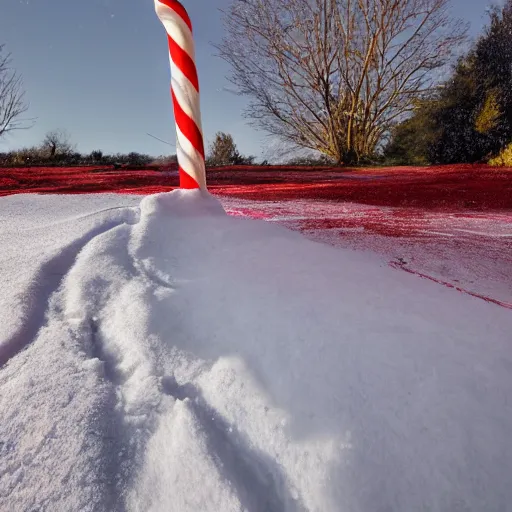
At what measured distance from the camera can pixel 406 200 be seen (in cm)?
178

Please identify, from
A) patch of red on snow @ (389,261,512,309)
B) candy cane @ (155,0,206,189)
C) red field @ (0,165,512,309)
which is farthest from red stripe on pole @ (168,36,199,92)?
patch of red on snow @ (389,261,512,309)

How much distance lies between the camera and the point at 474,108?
682cm

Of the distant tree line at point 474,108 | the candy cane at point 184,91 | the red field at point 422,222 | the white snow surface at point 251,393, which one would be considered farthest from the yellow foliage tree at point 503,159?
the white snow surface at point 251,393

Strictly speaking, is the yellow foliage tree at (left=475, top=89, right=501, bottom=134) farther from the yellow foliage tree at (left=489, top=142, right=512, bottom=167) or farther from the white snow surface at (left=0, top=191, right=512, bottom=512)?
the white snow surface at (left=0, top=191, right=512, bottom=512)

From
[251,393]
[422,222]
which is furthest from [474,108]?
[251,393]

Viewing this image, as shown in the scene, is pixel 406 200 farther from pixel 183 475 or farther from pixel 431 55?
pixel 431 55

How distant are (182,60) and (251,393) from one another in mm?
1266

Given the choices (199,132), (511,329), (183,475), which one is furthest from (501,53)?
(183,475)

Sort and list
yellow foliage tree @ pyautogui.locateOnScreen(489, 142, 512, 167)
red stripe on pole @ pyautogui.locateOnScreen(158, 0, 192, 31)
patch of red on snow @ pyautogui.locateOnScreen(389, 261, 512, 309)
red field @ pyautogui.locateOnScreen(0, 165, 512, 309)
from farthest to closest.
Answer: yellow foliage tree @ pyautogui.locateOnScreen(489, 142, 512, 167) < red stripe on pole @ pyautogui.locateOnScreen(158, 0, 192, 31) < red field @ pyautogui.locateOnScreen(0, 165, 512, 309) < patch of red on snow @ pyautogui.locateOnScreen(389, 261, 512, 309)

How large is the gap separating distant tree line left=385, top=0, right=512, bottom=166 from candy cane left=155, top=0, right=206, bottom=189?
6.85 meters

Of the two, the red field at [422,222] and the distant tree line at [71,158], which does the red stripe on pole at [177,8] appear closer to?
the red field at [422,222]

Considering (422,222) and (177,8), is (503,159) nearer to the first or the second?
(422,222)

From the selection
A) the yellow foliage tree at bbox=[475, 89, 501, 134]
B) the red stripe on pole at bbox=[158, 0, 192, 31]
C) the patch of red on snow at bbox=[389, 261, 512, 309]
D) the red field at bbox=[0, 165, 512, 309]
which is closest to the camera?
the patch of red on snow at bbox=[389, 261, 512, 309]

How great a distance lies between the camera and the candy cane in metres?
1.28
